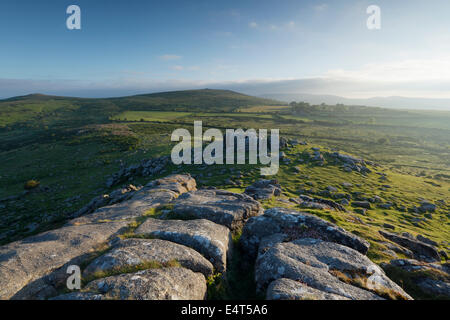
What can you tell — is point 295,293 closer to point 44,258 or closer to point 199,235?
point 199,235

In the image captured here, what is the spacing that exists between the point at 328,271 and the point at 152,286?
350 inches

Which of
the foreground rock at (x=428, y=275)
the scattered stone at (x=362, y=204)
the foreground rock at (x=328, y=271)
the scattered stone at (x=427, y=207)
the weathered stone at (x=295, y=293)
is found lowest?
the scattered stone at (x=427, y=207)

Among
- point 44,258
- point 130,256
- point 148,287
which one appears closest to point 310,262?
point 148,287

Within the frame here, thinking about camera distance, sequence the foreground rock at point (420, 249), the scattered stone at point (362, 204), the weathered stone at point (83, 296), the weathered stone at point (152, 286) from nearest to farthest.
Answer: the weathered stone at point (83, 296) → the weathered stone at point (152, 286) → the foreground rock at point (420, 249) → the scattered stone at point (362, 204)

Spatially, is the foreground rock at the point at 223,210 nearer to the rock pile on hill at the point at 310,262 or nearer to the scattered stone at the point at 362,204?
the rock pile on hill at the point at 310,262

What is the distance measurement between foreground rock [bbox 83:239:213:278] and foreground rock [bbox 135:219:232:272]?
0.73 meters

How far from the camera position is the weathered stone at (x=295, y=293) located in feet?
28.2

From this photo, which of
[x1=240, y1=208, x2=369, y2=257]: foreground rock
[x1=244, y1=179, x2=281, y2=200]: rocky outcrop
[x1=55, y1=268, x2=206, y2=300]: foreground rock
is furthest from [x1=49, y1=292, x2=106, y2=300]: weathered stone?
[x1=244, y1=179, x2=281, y2=200]: rocky outcrop

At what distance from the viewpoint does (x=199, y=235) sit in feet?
43.8

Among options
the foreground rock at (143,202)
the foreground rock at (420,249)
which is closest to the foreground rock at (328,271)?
the foreground rock at (420,249)

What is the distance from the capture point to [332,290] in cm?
930

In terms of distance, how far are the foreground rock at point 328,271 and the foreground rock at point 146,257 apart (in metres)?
3.51

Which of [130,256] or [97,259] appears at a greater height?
[130,256]
